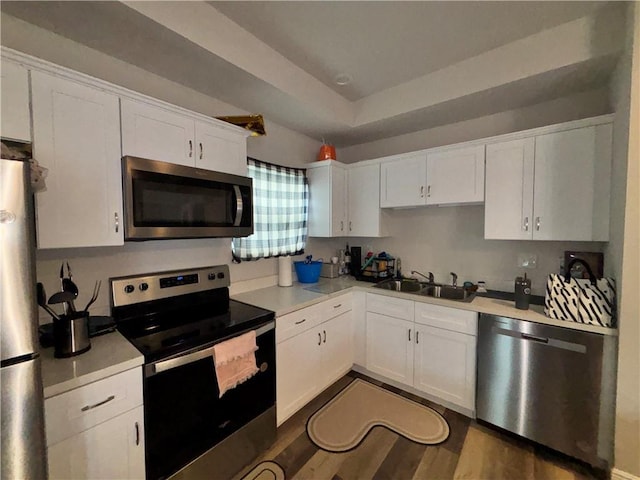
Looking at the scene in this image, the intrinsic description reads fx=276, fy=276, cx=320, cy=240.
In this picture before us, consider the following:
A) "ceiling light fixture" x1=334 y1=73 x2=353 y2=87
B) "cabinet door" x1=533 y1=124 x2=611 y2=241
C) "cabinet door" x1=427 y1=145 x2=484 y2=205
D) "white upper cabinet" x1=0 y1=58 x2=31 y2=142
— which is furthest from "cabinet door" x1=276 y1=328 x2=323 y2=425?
"ceiling light fixture" x1=334 y1=73 x2=353 y2=87

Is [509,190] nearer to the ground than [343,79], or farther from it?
nearer to the ground

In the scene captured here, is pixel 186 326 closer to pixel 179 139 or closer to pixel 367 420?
pixel 179 139

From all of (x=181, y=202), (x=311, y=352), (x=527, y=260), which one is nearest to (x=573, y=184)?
(x=527, y=260)

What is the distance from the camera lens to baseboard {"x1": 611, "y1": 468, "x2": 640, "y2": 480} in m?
1.48

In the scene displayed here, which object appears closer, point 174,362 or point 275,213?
point 174,362

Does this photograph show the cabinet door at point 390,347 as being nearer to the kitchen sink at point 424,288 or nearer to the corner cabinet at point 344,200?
the kitchen sink at point 424,288

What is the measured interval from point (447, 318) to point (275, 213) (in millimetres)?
1699

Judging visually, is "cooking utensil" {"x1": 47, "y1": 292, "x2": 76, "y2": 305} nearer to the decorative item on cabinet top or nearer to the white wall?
the white wall

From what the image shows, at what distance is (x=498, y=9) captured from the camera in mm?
1588

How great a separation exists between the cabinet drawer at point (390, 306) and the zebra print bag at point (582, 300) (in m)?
0.90

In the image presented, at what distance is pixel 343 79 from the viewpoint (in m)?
2.28

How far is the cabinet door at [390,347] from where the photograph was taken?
2332mm

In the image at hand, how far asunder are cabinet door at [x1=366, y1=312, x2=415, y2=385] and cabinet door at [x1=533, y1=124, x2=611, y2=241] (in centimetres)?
123

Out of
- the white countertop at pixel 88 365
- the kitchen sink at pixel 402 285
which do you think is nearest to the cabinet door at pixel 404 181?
the kitchen sink at pixel 402 285
